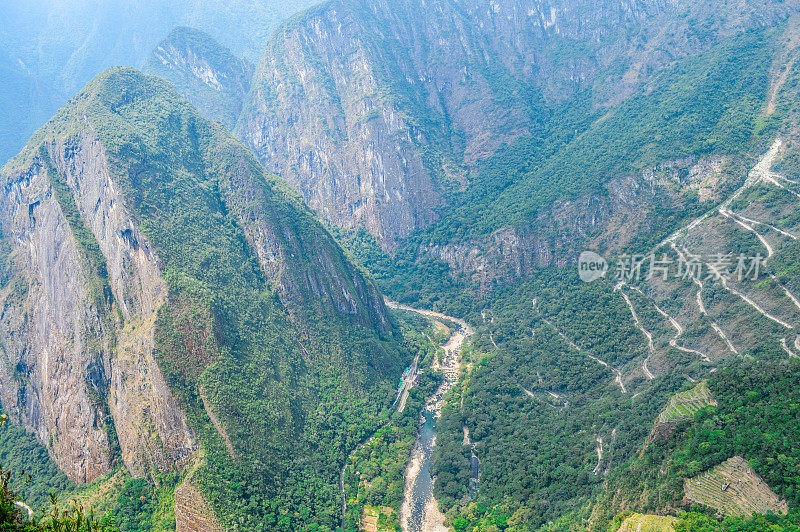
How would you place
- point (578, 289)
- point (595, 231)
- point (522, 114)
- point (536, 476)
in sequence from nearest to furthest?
point (536, 476)
point (578, 289)
point (595, 231)
point (522, 114)

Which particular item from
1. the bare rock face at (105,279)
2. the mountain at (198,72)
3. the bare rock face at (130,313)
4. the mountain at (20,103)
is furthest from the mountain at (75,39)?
the bare rock face at (130,313)

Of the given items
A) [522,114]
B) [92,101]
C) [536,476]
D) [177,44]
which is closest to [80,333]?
[92,101]

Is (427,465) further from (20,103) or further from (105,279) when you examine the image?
(20,103)

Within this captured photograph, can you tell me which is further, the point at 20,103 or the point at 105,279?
the point at 20,103

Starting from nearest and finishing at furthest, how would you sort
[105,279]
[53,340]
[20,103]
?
[53,340] → [105,279] → [20,103]

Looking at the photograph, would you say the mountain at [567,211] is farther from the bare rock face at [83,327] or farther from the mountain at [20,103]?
the mountain at [20,103]

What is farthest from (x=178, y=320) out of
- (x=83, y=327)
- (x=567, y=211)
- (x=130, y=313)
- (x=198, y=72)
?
(x=198, y=72)

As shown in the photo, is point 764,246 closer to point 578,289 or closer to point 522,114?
point 578,289
